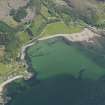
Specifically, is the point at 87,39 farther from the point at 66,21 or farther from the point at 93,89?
the point at 93,89

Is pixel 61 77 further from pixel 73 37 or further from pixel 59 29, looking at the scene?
pixel 59 29

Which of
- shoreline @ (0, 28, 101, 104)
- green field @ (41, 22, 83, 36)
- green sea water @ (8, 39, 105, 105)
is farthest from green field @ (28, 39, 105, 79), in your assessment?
green field @ (41, 22, 83, 36)

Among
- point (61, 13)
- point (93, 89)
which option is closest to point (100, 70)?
point (93, 89)

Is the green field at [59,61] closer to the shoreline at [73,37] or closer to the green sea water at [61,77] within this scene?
the green sea water at [61,77]

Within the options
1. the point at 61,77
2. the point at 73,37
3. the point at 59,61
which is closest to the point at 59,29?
the point at 73,37

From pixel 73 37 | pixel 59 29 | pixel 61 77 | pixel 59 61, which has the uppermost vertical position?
pixel 59 29

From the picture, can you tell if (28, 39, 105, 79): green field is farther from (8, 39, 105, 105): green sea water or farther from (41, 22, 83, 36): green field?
(41, 22, 83, 36): green field

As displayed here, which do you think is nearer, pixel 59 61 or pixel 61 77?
pixel 61 77
